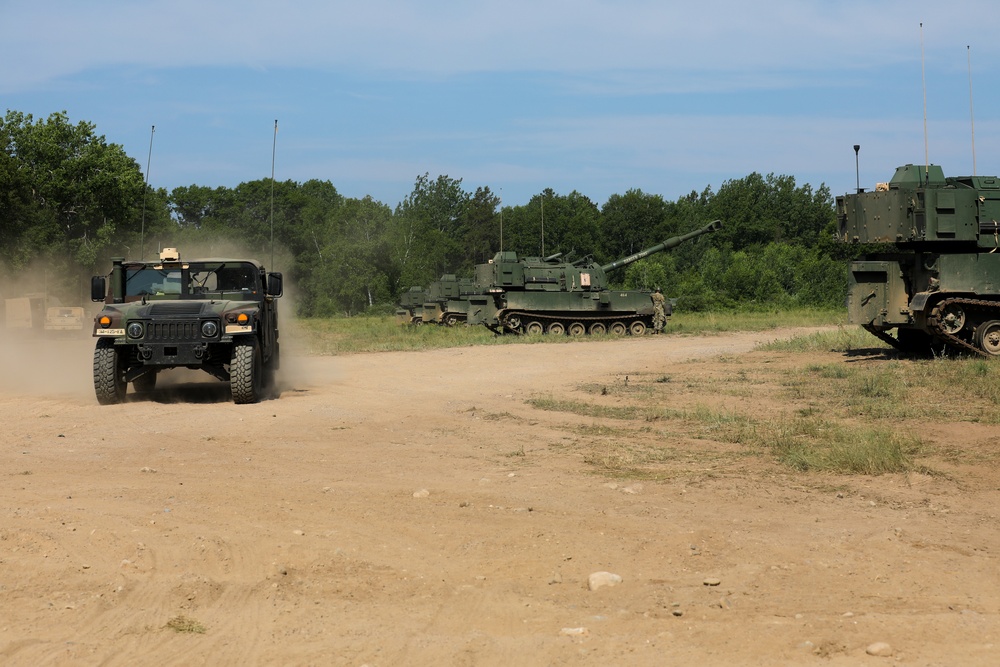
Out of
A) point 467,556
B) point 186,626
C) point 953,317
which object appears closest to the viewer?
point 186,626

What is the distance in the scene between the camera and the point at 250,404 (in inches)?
563

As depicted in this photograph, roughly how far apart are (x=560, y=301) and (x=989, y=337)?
1606 cm

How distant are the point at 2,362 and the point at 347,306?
52476mm

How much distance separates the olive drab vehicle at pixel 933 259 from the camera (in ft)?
64.2

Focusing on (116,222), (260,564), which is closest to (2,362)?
(260,564)

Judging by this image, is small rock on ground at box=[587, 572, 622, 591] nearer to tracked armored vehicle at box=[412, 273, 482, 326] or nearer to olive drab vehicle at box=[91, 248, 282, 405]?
olive drab vehicle at box=[91, 248, 282, 405]

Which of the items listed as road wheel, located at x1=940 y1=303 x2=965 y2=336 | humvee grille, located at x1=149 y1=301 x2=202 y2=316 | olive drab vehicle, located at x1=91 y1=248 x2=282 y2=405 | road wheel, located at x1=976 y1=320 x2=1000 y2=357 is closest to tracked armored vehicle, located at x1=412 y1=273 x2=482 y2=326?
road wheel, located at x1=940 y1=303 x2=965 y2=336

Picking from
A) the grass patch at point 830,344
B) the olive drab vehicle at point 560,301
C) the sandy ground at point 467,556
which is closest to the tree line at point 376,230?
the olive drab vehicle at point 560,301

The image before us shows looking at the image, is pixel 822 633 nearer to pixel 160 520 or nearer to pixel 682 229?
pixel 160 520

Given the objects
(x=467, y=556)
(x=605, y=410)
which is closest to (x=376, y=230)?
(x=605, y=410)

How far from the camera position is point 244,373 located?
1411 cm

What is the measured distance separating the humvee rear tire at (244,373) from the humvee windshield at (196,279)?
1.39 metres

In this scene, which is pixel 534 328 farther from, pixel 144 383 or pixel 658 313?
pixel 144 383

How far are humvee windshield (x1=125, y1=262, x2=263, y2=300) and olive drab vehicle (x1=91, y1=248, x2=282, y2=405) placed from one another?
14 millimetres
